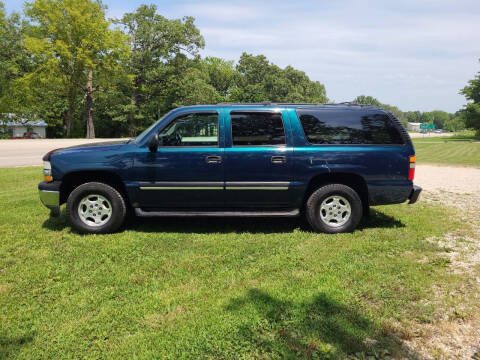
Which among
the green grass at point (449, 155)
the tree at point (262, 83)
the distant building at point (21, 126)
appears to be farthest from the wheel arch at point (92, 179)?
the tree at point (262, 83)

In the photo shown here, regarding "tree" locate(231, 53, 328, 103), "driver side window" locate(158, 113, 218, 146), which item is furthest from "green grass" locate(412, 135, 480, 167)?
"tree" locate(231, 53, 328, 103)

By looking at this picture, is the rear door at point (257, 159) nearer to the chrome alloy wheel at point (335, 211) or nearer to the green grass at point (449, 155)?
the chrome alloy wheel at point (335, 211)

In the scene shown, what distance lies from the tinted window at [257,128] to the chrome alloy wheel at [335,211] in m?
1.14

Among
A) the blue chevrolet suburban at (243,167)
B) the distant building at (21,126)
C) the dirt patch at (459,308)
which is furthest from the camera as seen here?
the distant building at (21,126)

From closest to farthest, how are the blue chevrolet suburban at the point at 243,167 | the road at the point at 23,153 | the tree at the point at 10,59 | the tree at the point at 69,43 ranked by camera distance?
the blue chevrolet suburban at the point at 243,167
the road at the point at 23,153
the tree at the point at 69,43
the tree at the point at 10,59

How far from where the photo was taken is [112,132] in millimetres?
54000

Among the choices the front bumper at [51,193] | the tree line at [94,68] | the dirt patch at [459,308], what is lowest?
the dirt patch at [459,308]

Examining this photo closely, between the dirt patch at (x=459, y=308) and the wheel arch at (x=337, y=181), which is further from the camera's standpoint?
the wheel arch at (x=337, y=181)

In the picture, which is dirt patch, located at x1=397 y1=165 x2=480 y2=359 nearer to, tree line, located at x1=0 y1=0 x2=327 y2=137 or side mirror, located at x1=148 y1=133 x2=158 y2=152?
side mirror, located at x1=148 y1=133 x2=158 y2=152

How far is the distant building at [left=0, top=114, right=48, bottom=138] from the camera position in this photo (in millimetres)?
50450

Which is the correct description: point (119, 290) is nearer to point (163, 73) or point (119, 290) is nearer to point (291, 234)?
point (291, 234)

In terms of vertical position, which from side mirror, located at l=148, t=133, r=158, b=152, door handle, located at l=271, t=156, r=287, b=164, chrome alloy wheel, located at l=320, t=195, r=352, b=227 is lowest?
chrome alloy wheel, located at l=320, t=195, r=352, b=227

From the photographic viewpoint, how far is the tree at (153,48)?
43.3 meters

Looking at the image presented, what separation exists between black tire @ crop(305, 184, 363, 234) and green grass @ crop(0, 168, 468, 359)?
0.17 metres
